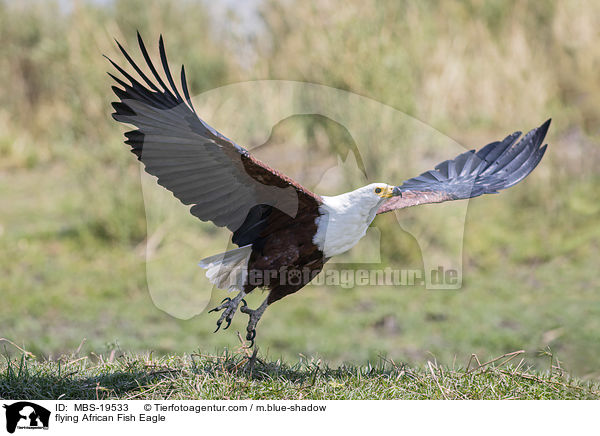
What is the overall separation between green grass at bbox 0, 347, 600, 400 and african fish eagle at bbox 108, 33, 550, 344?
14.6 inches

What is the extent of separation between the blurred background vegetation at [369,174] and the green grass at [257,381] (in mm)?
727

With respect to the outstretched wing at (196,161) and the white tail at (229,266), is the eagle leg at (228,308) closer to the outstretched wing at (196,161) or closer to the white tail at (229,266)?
the white tail at (229,266)

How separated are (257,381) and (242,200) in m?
1.04

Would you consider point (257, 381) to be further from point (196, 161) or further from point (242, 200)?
point (196, 161)

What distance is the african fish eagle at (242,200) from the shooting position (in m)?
3.04

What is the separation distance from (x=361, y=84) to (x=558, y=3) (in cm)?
469

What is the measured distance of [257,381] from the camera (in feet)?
11.5

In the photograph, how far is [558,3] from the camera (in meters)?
10.0
